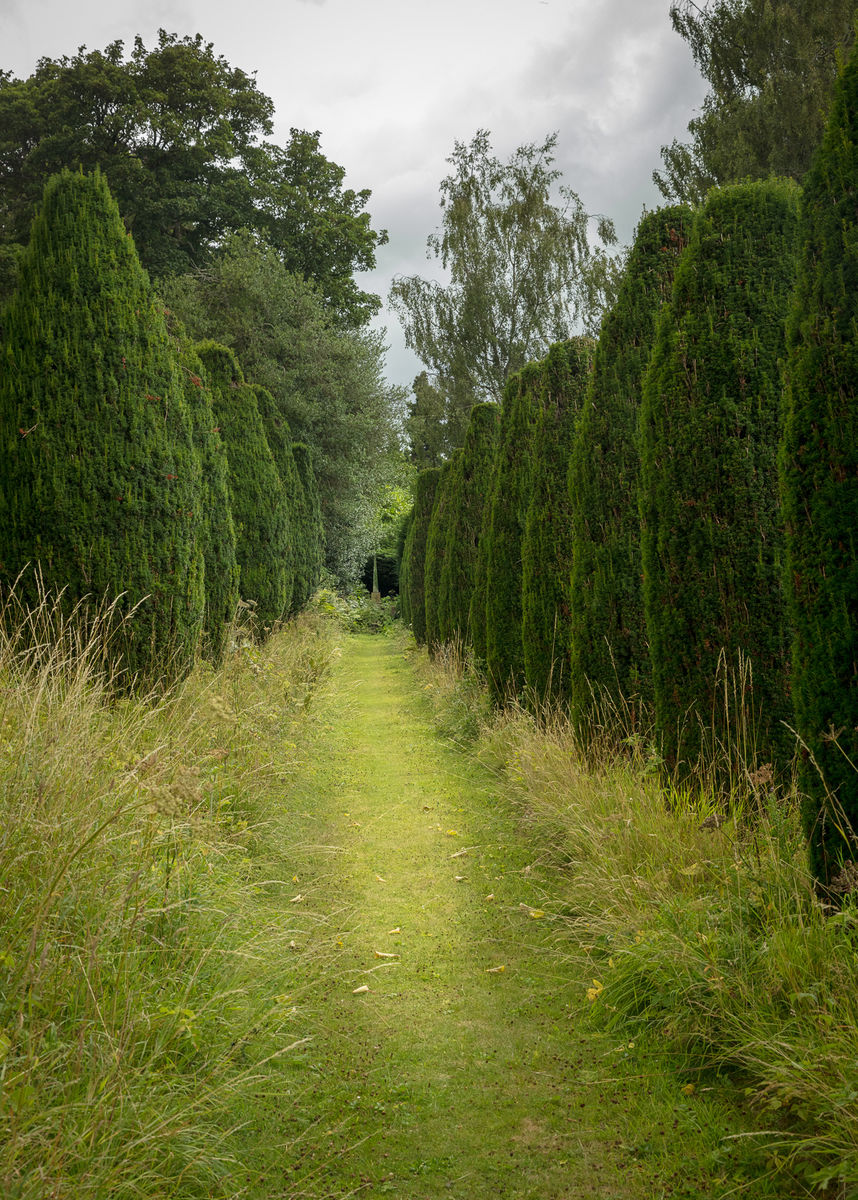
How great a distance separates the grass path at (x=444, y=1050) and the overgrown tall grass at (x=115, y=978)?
228 millimetres

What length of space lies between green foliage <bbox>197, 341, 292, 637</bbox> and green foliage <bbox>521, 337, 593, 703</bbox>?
561 centimetres

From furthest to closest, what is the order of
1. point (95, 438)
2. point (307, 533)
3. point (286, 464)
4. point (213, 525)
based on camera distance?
Result: 1. point (307, 533)
2. point (286, 464)
3. point (213, 525)
4. point (95, 438)

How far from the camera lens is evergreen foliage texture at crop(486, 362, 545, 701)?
9023 millimetres

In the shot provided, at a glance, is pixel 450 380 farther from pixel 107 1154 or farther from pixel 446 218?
pixel 107 1154

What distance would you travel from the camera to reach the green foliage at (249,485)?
12.5 metres

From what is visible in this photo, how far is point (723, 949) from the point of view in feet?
9.98

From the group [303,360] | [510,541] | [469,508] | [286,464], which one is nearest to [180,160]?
[303,360]

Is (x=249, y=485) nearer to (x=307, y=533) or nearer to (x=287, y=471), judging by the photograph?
(x=287, y=471)

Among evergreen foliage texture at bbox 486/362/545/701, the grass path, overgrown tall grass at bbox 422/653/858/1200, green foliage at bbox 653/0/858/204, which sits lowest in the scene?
the grass path

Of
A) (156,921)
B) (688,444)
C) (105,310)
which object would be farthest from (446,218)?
(156,921)

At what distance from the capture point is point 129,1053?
247cm

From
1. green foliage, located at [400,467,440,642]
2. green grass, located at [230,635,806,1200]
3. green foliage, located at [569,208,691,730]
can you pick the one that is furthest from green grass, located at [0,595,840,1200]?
green foliage, located at [400,467,440,642]

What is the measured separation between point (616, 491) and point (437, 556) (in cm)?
952

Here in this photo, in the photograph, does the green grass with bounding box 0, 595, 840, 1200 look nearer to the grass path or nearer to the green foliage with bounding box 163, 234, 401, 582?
the grass path
